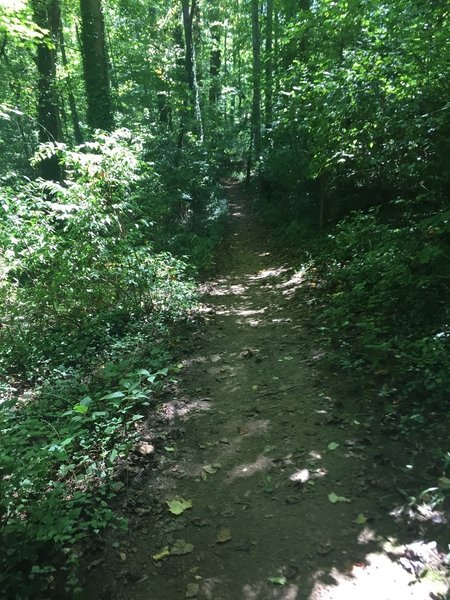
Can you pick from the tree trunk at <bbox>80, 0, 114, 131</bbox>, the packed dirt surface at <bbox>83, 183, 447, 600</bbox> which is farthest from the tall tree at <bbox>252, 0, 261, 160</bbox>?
the packed dirt surface at <bbox>83, 183, 447, 600</bbox>

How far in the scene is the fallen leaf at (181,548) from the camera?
3.07m

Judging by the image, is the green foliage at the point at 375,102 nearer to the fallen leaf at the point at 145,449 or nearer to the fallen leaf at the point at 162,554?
the fallen leaf at the point at 145,449

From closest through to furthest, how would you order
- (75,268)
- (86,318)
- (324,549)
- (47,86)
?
(324,549)
(75,268)
(86,318)
(47,86)

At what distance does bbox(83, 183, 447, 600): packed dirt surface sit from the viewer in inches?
110

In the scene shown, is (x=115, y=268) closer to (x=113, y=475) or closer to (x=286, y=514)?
(x=113, y=475)

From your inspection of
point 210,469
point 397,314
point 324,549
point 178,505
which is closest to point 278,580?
point 324,549

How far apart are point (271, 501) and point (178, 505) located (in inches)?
30.9

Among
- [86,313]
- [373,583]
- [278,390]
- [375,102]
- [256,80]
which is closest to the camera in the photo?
[373,583]

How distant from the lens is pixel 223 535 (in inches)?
126

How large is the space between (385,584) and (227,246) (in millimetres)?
11363

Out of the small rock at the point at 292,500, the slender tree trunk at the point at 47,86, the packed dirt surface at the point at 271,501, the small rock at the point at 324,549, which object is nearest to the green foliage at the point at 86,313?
the packed dirt surface at the point at 271,501

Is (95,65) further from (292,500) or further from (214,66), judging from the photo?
(214,66)

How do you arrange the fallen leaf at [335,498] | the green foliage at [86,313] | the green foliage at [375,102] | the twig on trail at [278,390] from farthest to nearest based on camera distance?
1. the green foliage at [375,102]
2. the twig on trail at [278,390]
3. the green foliage at [86,313]
4. the fallen leaf at [335,498]

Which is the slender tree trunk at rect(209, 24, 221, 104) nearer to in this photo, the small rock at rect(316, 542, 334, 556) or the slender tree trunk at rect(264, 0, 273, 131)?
the slender tree trunk at rect(264, 0, 273, 131)
